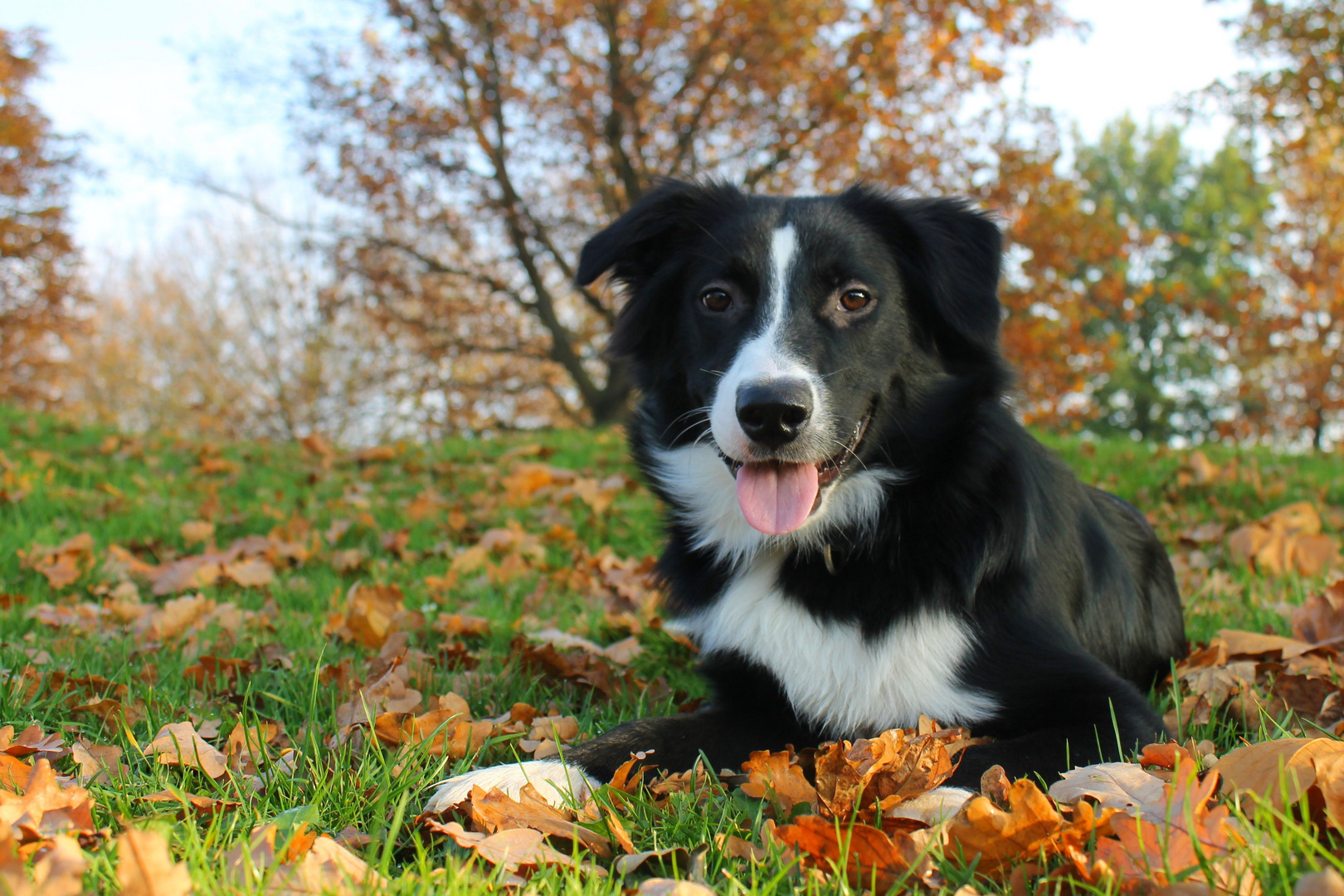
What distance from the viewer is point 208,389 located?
22000 mm

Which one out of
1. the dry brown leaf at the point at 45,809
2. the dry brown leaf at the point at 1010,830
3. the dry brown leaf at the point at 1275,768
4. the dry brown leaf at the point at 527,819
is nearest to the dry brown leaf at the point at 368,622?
the dry brown leaf at the point at 45,809

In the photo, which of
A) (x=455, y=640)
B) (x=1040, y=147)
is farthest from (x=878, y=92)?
(x=455, y=640)

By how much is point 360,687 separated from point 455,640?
660mm

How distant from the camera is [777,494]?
258 cm

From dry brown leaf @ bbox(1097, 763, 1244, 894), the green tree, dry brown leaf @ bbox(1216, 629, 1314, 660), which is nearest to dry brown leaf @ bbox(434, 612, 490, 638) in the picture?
dry brown leaf @ bbox(1097, 763, 1244, 894)

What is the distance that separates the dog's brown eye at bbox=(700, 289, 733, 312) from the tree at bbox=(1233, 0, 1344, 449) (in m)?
12.3

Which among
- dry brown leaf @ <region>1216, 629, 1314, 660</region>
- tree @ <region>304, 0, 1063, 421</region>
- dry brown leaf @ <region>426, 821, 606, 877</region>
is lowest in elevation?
dry brown leaf @ <region>426, 821, 606, 877</region>

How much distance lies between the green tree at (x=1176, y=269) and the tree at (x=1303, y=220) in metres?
2.57

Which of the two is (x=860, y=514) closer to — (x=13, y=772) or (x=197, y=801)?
(x=197, y=801)

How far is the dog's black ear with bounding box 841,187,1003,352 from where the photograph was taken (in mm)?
2844

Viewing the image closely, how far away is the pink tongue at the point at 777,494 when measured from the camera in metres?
2.56

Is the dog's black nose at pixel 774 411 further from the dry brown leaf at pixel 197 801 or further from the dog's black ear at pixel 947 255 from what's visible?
the dry brown leaf at pixel 197 801

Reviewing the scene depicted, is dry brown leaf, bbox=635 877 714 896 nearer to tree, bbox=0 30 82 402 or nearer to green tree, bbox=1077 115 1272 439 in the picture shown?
tree, bbox=0 30 82 402

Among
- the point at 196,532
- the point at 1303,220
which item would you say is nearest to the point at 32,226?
the point at 196,532
